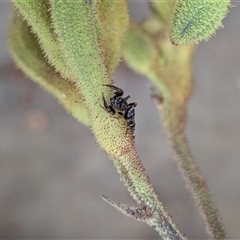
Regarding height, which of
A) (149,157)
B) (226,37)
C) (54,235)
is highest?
(226,37)

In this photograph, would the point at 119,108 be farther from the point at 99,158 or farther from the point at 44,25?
the point at 99,158

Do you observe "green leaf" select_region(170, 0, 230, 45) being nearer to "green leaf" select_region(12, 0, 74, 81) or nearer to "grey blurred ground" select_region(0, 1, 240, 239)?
"green leaf" select_region(12, 0, 74, 81)

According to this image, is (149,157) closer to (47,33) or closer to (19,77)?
(19,77)

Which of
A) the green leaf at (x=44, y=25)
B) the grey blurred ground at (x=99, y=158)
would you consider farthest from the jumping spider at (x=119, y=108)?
the grey blurred ground at (x=99, y=158)

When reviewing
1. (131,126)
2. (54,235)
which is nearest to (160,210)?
(131,126)

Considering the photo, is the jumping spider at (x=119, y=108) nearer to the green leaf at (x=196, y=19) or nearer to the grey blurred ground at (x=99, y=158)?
the green leaf at (x=196, y=19)
